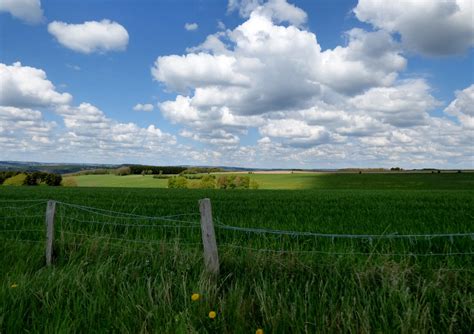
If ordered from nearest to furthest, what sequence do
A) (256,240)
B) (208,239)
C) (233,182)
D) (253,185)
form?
1. (208,239)
2. (256,240)
3. (233,182)
4. (253,185)

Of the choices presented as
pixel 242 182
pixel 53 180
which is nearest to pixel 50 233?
pixel 242 182

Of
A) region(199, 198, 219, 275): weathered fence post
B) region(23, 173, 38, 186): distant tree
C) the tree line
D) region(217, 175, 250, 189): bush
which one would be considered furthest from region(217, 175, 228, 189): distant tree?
region(199, 198, 219, 275): weathered fence post

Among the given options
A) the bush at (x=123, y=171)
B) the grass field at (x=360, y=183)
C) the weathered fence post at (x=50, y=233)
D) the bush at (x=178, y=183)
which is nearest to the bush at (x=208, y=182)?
the bush at (x=178, y=183)

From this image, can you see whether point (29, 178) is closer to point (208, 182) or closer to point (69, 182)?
point (69, 182)

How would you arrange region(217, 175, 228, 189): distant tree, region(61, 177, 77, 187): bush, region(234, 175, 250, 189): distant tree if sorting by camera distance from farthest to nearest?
region(61, 177, 77, 187): bush → region(217, 175, 228, 189): distant tree → region(234, 175, 250, 189): distant tree

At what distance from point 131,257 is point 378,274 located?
395 cm

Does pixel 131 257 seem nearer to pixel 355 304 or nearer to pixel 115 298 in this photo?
pixel 115 298

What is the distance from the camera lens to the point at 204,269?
16.2 ft

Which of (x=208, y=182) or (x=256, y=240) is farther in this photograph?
(x=208, y=182)

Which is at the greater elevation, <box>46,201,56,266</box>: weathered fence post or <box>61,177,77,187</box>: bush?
<box>46,201,56,266</box>: weathered fence post

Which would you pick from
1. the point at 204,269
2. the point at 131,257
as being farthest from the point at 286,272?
the point at 131,257

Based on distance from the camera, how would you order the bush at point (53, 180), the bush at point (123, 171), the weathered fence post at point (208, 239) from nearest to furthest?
the weathered fence post at point (208, 239), the bush at point (53, 180), the bush at point (123, 171)

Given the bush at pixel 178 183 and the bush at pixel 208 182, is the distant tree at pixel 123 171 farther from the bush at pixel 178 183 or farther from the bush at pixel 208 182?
the bush at pixel 208 182

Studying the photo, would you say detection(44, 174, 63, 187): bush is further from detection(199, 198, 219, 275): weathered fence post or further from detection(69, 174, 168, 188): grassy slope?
detection(199, 198, 219, 275): weathered fence post
